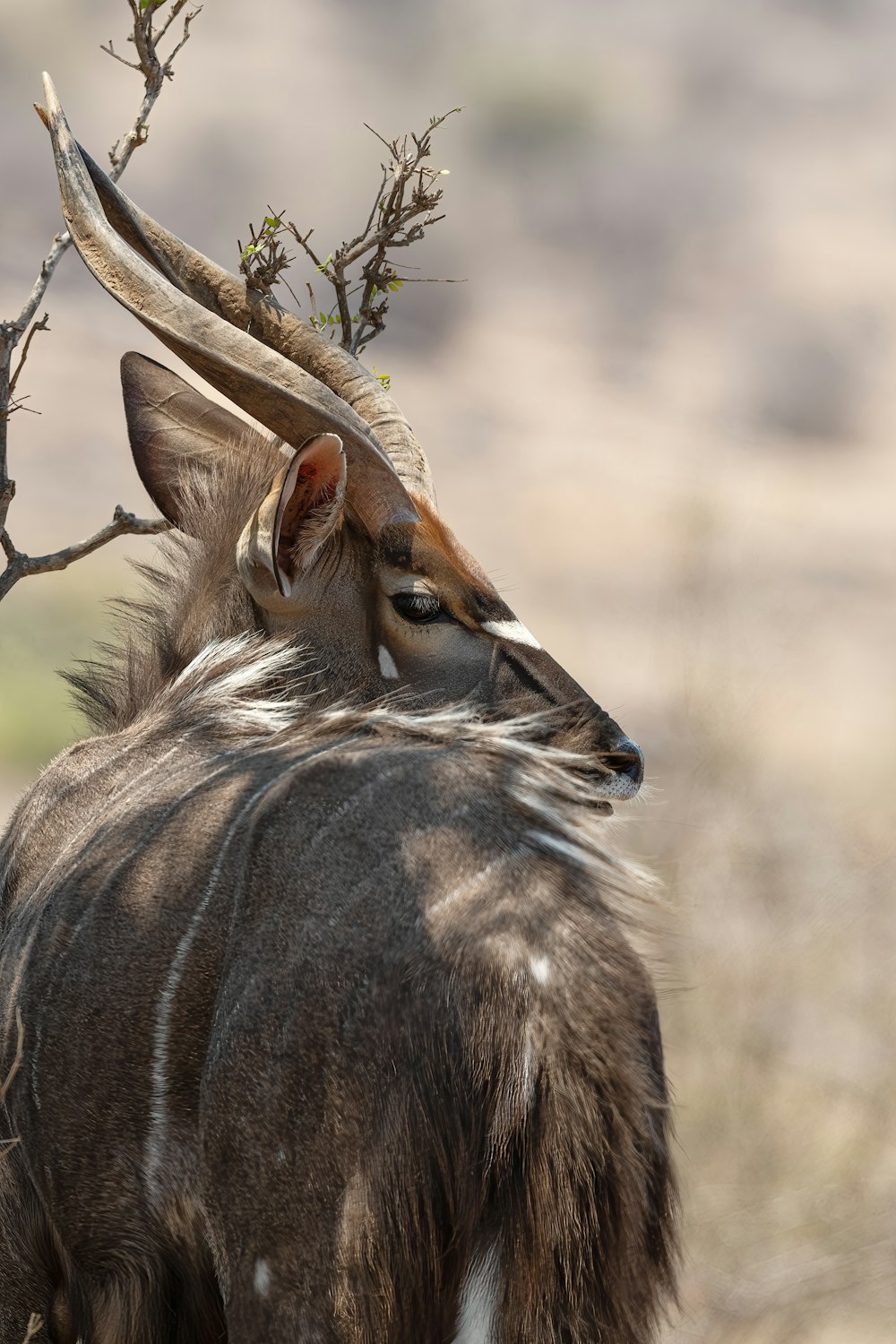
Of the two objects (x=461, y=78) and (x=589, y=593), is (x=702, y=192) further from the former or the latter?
(x=589, y=593)

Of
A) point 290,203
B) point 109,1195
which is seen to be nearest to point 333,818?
point 109,1195

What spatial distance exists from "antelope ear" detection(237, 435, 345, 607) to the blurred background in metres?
2.17

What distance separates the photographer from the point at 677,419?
1727 centimetres

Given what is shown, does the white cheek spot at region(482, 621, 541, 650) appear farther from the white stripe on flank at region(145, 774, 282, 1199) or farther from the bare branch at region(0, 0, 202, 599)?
the white stripe on flank at region(145, 774, 282, 1199)

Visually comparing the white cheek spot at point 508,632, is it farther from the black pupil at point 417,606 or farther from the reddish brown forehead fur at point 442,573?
the black pupil at point 417,606

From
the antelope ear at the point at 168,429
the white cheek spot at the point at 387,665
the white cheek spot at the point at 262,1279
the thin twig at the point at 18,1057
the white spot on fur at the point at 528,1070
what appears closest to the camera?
the white spot on fur at the point at 528,1070

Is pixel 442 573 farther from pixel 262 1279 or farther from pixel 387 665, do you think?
pixel 262 1279

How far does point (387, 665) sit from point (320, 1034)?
167 centimetres

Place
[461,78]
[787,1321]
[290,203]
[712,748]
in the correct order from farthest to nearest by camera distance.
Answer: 1. [461,78]
2. [290,203]
3. [712,748]
4. [787,1321]

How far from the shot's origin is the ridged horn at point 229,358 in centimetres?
361

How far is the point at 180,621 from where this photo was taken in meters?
3.55

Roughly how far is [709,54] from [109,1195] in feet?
73.5

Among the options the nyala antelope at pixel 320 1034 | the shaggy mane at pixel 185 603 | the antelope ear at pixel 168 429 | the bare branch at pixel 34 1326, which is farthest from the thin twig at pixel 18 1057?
the antelope ear at pixel 168 429

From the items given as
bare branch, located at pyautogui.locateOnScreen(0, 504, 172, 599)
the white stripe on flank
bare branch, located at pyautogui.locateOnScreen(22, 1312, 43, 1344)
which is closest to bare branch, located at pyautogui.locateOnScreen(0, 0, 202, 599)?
bare branch, located at pyautogui.locateOnScreen(0, 504, 172, 599)
